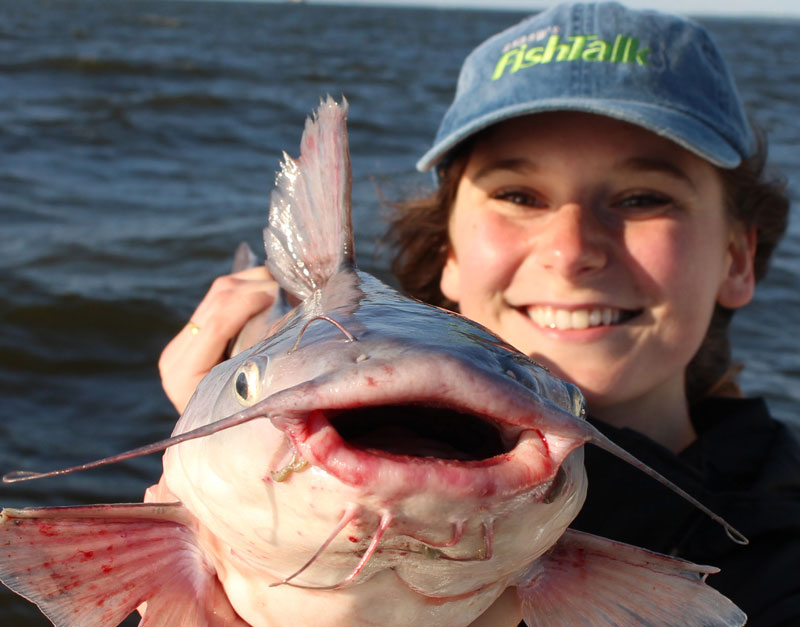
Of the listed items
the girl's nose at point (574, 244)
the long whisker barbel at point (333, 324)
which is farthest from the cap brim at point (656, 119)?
the long whisker barbel at point (333, 324)

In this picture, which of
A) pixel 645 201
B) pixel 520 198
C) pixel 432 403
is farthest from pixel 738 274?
pixel 432 403

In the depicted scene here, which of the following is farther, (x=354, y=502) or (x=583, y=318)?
(x=583, y=318)

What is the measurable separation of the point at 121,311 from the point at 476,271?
11.1 feet

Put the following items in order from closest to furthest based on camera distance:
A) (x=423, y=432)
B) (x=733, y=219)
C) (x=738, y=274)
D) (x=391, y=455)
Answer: (x=391, y=455) < (x=423, y=432) < (x=733, y=219) < (x=738, y=274)

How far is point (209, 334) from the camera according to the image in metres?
2.25

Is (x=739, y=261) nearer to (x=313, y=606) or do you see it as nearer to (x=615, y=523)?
(x=615, y=523)

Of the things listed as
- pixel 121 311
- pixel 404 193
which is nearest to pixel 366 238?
pixel 121 311

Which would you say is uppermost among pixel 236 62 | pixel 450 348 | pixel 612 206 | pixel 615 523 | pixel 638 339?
pixel 450 348

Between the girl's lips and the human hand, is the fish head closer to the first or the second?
the human hand

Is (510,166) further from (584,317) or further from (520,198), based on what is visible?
(584,317)

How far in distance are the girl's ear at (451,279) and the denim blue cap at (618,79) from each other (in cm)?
40

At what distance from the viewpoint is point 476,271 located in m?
2.54

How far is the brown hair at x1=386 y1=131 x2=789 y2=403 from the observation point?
2760 millimetres

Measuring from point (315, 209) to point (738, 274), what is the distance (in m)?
1.66
